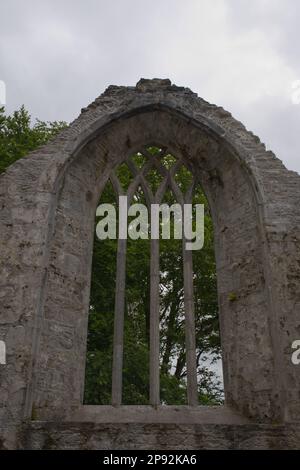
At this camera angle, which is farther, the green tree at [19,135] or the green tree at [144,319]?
the green tree at [19,135]

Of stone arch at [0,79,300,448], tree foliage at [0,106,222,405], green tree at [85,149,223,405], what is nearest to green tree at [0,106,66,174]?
tree foliage at [0,106,222,405]

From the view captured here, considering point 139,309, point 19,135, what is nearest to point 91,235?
point 139,309

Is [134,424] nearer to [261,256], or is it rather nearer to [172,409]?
[172,409]

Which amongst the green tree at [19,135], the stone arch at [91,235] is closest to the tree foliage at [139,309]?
the green tree at [19,135]

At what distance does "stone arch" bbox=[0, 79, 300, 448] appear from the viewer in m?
3.69

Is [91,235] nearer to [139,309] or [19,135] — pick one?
[139,309]

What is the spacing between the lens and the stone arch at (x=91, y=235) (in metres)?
3.69

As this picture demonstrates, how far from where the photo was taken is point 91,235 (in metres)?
4.67

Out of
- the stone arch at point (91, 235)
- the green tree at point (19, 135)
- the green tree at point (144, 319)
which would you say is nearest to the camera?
the stone arch at point (91, 235)

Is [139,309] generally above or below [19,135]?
below

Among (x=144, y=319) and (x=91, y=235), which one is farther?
(x=144, y=319)

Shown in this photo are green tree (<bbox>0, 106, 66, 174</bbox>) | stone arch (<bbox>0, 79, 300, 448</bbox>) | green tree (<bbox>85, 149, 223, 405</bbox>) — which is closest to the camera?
stone arch (<bbox>0, 79, 300, 448</bbox>)

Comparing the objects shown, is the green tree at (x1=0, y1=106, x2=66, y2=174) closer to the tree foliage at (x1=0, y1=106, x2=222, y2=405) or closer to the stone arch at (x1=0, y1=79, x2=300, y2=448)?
the tree foliage at (x1=0, y1=106, x2=222, y2=405)

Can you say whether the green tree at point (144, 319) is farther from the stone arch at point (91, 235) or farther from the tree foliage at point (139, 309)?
the stone arch at point (91, 235)
